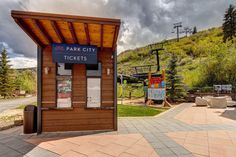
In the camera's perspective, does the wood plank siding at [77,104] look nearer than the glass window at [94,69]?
Yes

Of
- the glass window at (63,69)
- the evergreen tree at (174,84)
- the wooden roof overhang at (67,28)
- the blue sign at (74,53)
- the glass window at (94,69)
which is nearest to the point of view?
the wooden roof overhang at (67,28)

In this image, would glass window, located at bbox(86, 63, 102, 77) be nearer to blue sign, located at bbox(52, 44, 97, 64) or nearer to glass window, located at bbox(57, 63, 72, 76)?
blue sign, located at bbox(52, 44, 97, 64)

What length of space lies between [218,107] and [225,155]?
935 centimetres

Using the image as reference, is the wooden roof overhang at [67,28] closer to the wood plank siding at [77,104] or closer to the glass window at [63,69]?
the wood plank siding at [77,104]

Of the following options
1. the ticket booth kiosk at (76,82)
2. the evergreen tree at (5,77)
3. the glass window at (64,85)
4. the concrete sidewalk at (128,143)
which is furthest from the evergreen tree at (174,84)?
the evergreen tree at (5,77)

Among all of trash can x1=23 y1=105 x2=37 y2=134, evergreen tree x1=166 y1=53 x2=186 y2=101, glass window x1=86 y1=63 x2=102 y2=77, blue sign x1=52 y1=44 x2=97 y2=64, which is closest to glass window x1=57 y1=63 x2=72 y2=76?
blue sign x1=52 y1=44 x2=97 y2=64

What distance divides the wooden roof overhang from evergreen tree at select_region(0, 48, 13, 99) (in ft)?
91.0

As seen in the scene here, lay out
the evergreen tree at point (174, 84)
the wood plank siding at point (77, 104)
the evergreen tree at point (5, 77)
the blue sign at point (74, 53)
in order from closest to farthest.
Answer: the blue sign at point (74, 53), the wood plank siding at point (77, 104), the evergreen tree at point (174, 84), the evergreen tree at point (5, 77)

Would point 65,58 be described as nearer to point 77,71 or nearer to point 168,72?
point 77,71

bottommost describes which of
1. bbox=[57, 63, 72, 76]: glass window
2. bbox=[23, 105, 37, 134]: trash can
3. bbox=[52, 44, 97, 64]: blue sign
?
bbox=[23, 105, 37, 134]: trash can

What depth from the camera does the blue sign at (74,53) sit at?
547cm

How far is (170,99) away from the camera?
16078mm

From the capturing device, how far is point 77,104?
5.79 metres

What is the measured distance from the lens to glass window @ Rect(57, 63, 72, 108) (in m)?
5.76
